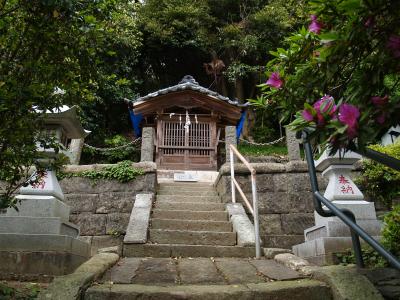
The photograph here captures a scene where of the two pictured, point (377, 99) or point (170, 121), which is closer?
point (377, 99)

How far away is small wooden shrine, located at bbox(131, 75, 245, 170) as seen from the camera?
40.0 ft

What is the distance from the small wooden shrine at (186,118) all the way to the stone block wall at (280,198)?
4.65 m

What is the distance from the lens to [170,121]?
1284 centimetres

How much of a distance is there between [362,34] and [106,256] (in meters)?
3.38

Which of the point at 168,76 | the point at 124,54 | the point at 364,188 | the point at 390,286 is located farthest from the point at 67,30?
the point at 168,76

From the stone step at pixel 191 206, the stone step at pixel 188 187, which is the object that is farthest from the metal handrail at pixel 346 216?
the stone step at pixel 188 187

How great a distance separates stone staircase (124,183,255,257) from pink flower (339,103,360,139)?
3.38 meters

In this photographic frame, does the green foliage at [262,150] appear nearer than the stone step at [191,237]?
No

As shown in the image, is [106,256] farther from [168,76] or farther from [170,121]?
[168,76]

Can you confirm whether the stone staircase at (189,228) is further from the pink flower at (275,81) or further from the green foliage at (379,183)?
the pink flower at (275,81)

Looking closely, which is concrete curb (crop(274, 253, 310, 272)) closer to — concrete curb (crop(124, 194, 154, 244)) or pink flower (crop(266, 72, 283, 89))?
concrete curb (crop(124, 194, 154, 244))

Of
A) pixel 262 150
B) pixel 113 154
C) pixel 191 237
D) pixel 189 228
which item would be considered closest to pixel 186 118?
pixel 113 154

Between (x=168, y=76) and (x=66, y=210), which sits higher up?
(x=168, y=76)

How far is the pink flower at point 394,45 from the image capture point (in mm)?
1637
